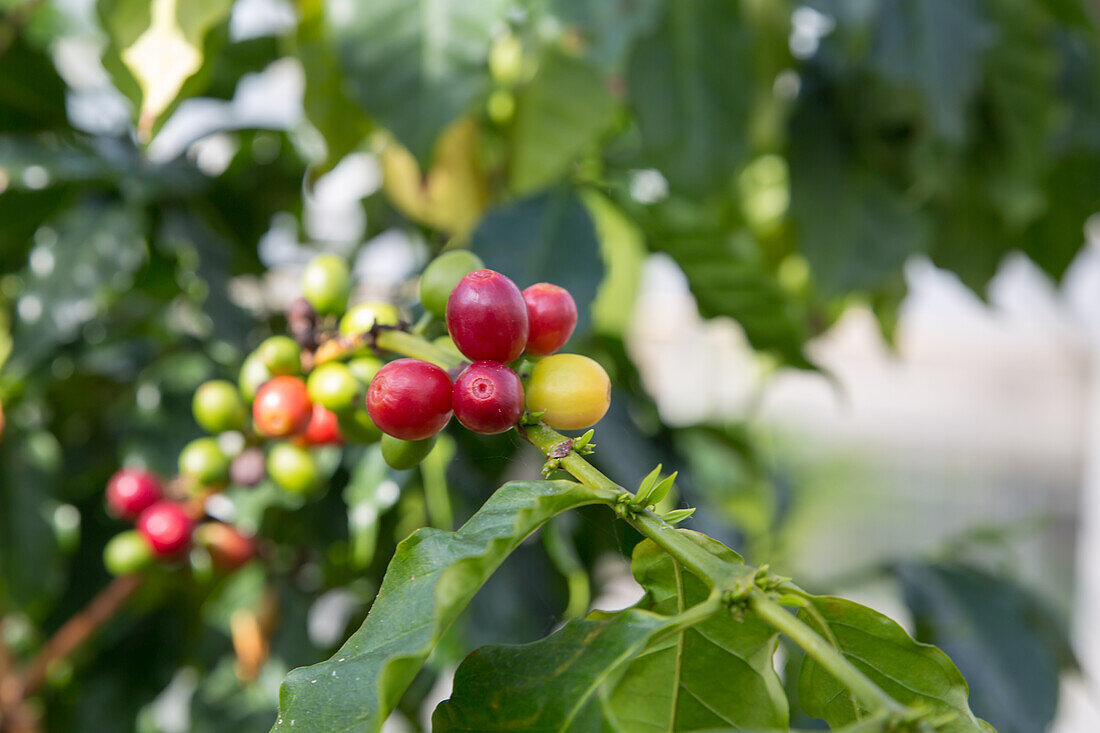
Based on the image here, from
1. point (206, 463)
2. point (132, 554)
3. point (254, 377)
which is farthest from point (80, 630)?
point (254, 377)

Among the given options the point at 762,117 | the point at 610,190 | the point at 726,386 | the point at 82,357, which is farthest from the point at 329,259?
the point at 726,386

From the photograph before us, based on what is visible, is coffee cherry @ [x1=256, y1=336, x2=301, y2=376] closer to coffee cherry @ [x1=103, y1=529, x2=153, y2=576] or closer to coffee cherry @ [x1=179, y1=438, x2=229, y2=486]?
coffee cherry @ [x1=179, y1=438, x2=229, y2=486]

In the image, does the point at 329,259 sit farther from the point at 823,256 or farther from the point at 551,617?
the point at 823,256

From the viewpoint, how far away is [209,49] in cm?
53

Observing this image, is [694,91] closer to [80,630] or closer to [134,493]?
[134,493]

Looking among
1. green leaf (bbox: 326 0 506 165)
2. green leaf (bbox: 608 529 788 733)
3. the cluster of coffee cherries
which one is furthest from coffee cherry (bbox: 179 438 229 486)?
green leaf (bbox: 608 529 788 733)

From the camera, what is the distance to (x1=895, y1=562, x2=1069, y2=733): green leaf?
74 centimetres

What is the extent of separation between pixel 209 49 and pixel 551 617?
0.43 metres

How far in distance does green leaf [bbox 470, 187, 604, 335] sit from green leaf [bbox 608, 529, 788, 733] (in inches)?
11.0

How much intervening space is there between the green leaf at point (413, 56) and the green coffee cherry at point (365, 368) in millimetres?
203

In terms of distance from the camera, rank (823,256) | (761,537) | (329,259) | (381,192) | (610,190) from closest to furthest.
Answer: (329,259)
(610,190)
(823,256)
(381,192)
(761,537)

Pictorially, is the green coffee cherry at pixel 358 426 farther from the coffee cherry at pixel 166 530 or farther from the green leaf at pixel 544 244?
the coffee cherry at pixel 166 530

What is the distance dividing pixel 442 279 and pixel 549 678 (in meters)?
0.16

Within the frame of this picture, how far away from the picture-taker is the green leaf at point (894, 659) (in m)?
0.24
